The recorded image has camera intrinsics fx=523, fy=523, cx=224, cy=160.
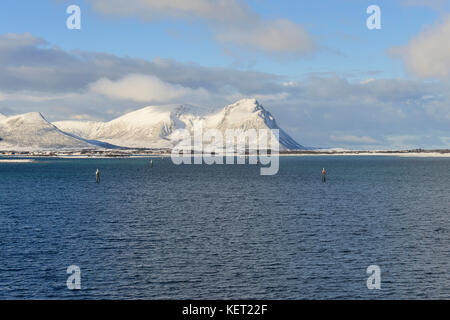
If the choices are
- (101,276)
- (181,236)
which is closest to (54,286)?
(101,276)

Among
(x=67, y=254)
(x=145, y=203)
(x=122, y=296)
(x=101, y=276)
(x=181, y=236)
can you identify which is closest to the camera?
(x=122, y=296)

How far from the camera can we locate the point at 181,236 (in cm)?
5738

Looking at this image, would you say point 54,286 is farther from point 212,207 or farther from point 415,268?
point 212,207

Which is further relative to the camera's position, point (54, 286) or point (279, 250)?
point (279, 250)

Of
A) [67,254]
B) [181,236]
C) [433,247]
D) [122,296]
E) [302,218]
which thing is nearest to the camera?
[122,296]

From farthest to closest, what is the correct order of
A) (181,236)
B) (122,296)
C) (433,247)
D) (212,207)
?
(212,207) → (181,236) → (433,247) → (122,296)

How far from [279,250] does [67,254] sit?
64.5ft
